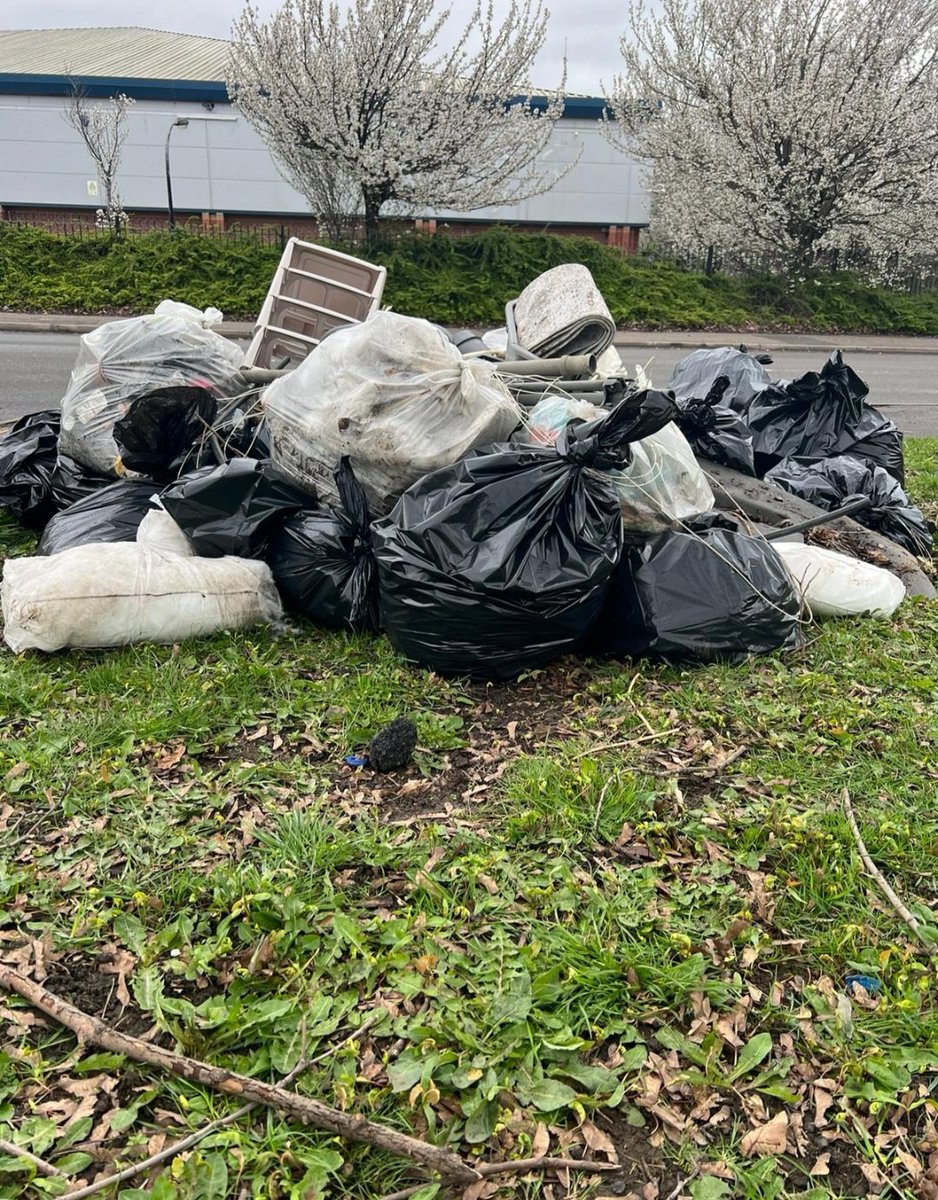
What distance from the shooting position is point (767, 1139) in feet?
5.21

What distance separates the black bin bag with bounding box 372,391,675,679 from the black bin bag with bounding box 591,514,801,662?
201mm

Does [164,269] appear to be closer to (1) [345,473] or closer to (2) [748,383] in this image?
(2) [748,383]

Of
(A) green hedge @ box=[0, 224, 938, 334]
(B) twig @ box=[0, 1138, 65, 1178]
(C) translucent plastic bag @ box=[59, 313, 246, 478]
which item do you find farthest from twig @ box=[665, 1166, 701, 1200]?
(A) green hedge @ box=[0, 224, 938, 334]

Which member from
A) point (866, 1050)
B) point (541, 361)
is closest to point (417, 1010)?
point (866, 1050)

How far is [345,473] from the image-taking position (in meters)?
3.28

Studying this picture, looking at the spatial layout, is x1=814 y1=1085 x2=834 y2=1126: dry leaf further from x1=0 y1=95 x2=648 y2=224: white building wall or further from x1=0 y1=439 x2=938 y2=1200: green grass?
x1=0 y1=95 x2=648 y2=224: white building wall

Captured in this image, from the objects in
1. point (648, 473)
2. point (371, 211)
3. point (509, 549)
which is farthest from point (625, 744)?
point (371, 211)

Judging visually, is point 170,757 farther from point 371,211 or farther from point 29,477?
point 371,211

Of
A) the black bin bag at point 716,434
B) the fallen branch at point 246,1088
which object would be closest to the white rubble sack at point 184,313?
the black bin bag at point 716,434

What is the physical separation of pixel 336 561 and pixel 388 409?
572 millimetres

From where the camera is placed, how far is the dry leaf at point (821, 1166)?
5.07 feet

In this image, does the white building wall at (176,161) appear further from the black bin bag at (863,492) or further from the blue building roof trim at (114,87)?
the black bin bag at (863,492)

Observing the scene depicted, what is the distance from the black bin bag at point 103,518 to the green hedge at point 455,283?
39.5 feet

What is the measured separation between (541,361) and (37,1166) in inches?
138
